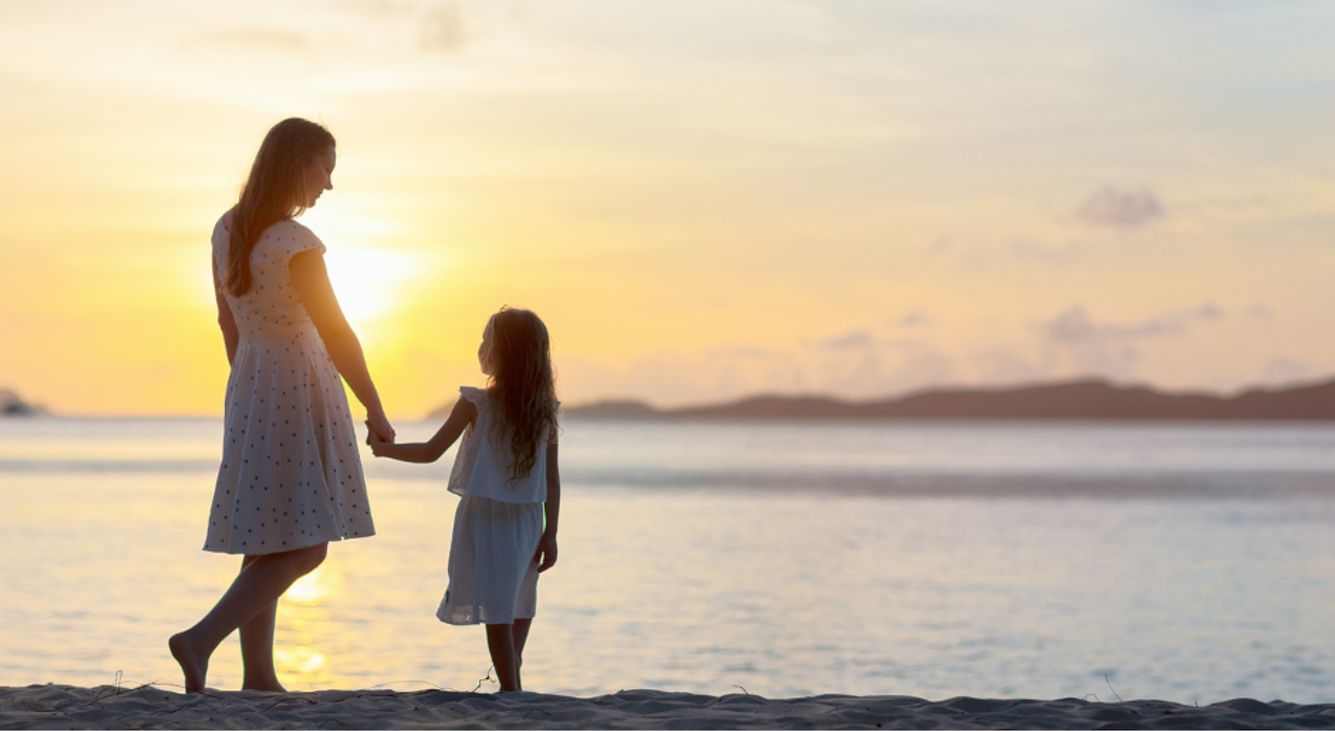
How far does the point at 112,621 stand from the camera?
14.1 metres

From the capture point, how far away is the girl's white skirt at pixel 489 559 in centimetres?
603

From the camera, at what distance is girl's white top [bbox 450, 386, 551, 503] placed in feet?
19.7

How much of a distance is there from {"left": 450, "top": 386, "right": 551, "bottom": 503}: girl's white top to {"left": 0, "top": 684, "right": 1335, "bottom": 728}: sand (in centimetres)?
78

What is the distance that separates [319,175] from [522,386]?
1126mm

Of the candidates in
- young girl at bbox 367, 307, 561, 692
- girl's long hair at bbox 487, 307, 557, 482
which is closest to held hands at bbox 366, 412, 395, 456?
young girl at bbox 367, 307, 561, 692

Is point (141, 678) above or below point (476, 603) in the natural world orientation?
below

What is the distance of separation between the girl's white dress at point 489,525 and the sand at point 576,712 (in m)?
0.41

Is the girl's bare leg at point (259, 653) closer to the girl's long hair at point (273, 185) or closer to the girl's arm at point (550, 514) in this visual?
the girl's arm at point (550, 514)

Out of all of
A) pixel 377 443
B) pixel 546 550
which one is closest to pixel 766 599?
pixel 546 550

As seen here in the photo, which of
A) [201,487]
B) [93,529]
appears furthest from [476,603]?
[201,487]

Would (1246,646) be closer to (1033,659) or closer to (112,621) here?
(1033,659)

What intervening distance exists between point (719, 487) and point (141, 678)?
32.5 metres

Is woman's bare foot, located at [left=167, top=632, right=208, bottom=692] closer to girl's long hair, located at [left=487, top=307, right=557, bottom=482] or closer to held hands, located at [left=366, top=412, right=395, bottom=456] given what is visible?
held hands, located at [left=366, top=412, right=395, bottom=456]

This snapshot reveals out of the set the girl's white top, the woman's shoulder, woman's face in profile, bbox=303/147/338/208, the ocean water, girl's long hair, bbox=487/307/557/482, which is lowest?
the ocean water
